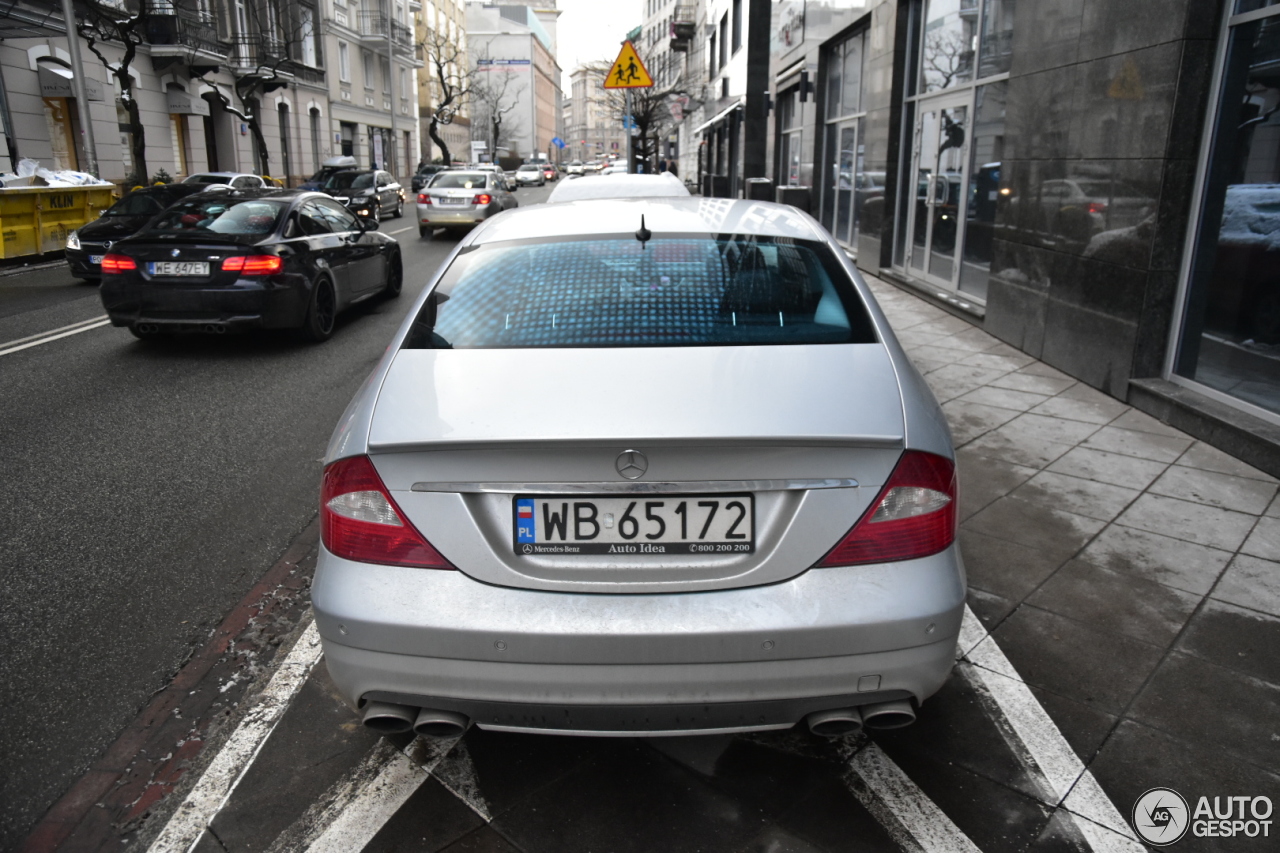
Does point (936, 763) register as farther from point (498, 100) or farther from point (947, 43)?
point (498, 100)

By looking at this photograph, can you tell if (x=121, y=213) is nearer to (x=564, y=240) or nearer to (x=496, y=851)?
(x=564, y=240)

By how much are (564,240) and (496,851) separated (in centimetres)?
190

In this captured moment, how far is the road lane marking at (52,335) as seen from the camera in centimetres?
884

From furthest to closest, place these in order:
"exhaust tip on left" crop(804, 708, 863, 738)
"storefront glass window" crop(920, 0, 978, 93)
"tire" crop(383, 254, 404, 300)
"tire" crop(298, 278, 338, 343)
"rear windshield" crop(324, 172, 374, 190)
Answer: "rear windshield" crop(324, 172, 374, 190) < "tire" crop(383, 254, 404, 300) < "storefront glass window" crop(920, 0, 978, 93) < "tire" crop(298, 278, 338, 343) < "exhaust tip on left" crop(804, 708, 863, 738)

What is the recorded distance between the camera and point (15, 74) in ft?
71.6

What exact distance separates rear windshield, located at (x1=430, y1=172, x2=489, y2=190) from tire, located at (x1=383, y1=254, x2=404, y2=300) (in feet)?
32.2

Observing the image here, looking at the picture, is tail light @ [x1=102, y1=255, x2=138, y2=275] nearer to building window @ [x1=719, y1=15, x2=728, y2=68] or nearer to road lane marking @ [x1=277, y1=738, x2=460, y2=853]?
road lane marking @ [x1=277, y1=738, x2=460, y2=853]

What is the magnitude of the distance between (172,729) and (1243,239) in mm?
6378

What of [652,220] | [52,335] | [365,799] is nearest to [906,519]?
[652,220]

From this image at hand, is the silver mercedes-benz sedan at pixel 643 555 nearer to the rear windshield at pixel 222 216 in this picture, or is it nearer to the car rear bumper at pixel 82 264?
the rear windshield at pixel 222 216

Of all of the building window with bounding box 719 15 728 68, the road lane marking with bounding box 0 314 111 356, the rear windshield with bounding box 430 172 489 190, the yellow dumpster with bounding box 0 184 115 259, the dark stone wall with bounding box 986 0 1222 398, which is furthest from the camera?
the building window with bounding box 719 15 728 68

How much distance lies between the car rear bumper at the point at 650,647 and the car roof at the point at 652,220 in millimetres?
1445

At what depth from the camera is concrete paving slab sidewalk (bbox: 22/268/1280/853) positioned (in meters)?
2.43

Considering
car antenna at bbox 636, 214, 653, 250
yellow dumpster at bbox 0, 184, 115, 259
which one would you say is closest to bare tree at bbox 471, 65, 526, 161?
yellow dumpster at bbox 0, 184, 115, 259
